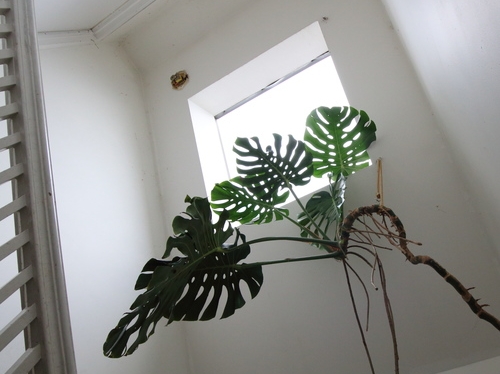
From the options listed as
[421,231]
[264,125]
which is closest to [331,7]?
[264,125]

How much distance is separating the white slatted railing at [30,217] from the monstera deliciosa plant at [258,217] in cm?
26

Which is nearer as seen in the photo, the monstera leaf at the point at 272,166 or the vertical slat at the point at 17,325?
the vertical slat at the point at 17,325

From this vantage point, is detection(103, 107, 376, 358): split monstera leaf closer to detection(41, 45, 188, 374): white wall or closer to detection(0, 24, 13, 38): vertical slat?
detection(41, 45, 188, 374): white wall

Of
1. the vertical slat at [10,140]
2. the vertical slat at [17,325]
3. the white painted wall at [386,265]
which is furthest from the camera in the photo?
the white painted wall at [386,265]

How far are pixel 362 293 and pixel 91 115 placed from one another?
4.22 ft

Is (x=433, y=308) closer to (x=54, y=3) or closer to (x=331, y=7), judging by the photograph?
(x=331, y=7)

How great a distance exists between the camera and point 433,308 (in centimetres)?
122

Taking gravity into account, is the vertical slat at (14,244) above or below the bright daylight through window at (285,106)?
below

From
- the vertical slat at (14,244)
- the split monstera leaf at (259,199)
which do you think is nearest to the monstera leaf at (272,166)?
the split monstera leaf at (259,199)

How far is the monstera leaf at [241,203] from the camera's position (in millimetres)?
1302

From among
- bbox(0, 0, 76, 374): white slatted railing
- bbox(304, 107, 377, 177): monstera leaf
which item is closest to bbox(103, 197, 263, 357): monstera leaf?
bbox(0, 0, 76, 374): white slatted railing

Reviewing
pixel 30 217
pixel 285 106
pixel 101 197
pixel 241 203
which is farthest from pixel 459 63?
pixel 101 197

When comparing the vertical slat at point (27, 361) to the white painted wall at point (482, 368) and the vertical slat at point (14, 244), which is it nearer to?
the vertical slat at point (14, 244)

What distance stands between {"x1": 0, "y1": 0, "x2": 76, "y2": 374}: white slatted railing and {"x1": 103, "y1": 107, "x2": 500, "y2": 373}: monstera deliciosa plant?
26 centimetres
